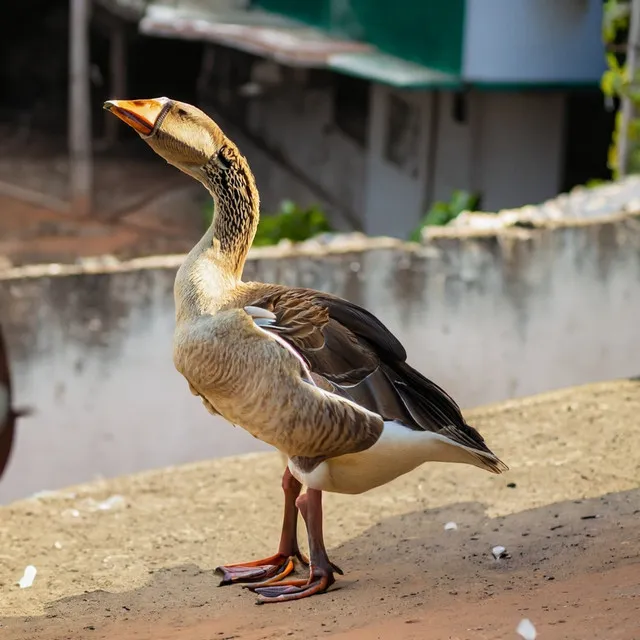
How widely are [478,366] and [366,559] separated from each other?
3.06 meters

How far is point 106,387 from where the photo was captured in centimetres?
743

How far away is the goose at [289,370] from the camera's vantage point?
460 cm

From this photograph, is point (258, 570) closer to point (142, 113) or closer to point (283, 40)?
point (142, 113)

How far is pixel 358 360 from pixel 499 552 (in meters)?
1.16

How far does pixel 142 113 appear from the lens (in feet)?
15.4

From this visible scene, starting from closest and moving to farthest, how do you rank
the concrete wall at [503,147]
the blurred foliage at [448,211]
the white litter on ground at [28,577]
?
the white litter on ground at [28,577], the blurred foliage at [448,211], the concrete wall at [503,147]

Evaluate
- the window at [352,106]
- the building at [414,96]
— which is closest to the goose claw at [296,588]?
the building at [414,96]

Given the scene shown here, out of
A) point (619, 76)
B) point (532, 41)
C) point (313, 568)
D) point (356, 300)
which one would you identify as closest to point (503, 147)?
point (532, 41)

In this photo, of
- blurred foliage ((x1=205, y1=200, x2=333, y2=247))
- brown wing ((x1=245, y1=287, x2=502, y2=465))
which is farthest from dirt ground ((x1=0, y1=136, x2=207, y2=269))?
brown wing ((x1=245, y1=287, x2=502, y2=465))

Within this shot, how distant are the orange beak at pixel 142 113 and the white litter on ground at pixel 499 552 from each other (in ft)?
7.97

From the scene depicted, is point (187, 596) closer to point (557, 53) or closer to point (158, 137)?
point (158, 137)

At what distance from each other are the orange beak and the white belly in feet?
5.03

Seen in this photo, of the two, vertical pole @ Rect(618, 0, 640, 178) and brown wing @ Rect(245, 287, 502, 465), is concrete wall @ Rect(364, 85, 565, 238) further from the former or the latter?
brown wing @ Rect(245, 287, 502, 465)

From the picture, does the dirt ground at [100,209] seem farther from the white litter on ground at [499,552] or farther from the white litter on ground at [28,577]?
the white litter on ground at [499,552]
